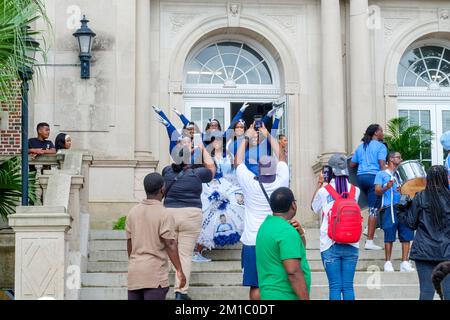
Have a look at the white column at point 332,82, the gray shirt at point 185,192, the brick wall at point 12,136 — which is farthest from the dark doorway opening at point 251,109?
the gray shirt at point 185,192

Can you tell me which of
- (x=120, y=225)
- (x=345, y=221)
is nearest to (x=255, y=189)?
(x=345, y=221)

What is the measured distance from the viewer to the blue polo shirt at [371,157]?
15.0m

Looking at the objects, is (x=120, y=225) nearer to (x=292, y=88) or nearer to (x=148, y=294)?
(x=292, y=88)

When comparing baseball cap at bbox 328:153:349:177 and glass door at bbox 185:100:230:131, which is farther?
glass door at bbox 185:100:230:131

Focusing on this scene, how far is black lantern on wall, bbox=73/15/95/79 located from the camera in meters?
18.4

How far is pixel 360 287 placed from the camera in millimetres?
12984

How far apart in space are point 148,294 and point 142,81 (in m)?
10.0

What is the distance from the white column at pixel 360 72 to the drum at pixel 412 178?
22.0ft

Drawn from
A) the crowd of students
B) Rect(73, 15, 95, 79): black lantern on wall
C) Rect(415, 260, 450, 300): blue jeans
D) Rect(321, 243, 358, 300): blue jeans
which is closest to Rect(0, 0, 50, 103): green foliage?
the crowd of students

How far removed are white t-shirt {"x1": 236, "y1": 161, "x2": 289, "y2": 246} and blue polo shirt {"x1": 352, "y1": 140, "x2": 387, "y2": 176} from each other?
12.7 feet

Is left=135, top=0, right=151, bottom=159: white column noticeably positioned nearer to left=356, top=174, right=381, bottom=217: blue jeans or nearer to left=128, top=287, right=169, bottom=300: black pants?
left=356, top=174, right=381, bottom=217: blue jeans

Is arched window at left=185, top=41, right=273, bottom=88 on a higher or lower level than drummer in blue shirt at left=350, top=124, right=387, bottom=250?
higher

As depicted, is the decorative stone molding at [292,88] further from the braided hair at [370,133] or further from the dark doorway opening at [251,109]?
the braided hair at [370,133]
